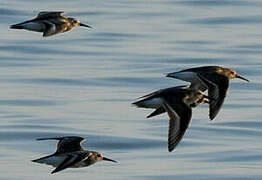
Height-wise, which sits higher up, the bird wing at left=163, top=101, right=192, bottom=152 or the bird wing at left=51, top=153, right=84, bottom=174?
the bird wing at left=163, top=101, right=192, bottom=152

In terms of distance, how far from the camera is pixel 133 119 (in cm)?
2308

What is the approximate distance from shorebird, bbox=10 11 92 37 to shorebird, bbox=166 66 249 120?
1394 millimetres

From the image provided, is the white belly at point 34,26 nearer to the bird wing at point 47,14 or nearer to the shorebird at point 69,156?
the bird wing at point 47,14

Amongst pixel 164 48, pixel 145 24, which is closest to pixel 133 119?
pixel 164 48

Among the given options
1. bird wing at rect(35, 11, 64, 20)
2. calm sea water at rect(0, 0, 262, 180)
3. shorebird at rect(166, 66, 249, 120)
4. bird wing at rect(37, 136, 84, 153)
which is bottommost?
calm sea water at rect(0, 0, 262, 180)

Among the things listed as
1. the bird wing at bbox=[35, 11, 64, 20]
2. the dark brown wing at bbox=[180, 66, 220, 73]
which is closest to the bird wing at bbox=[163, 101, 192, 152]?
the dark brown wing at bbox=[180, 66, 220, 73]

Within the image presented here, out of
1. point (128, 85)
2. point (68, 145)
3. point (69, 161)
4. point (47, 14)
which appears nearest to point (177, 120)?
point (68, 145)

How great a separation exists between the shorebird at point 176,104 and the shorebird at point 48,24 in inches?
51.9

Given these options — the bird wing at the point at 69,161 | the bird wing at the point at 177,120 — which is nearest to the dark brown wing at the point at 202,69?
the bird wing at the point at 177,120

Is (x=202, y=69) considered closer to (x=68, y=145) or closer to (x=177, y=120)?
(x=177, y=120)

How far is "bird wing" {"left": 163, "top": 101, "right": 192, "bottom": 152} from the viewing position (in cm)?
1482

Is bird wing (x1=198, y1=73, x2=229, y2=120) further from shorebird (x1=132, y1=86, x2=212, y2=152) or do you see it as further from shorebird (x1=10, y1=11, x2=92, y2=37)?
shorebird (x1=10, y1=11, x2=92, y2=37)

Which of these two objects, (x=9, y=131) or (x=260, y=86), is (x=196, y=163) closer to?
(x=9, y=131)

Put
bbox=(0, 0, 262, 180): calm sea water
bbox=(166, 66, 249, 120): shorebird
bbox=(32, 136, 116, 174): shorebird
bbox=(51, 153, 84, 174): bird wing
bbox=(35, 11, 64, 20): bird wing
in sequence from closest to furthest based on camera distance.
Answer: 1. bbox=(51, 153, 84, 174): bird wing
2. bbox=(32, 136, 116, 174): shorebird
3. bbox=(166, 66, 249, 120): shorebird
4. bbox=(35, 11, 64, 20): bird wing
5. bbox=(0, 0, 262, 180): calm sea water
